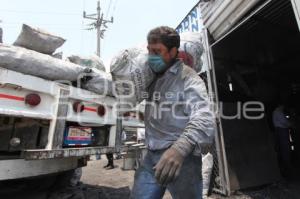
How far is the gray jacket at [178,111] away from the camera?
1.30 m

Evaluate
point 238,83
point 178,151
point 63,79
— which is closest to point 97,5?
point 238,83

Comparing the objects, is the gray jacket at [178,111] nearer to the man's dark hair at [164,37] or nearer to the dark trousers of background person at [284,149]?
the man's dark hair at [164,37]

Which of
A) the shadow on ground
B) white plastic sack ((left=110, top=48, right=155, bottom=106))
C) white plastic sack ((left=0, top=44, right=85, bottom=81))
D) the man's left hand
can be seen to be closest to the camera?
the man's left hand

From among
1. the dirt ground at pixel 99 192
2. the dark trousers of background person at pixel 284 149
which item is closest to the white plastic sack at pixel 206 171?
the dirt ground at pixel 99 192

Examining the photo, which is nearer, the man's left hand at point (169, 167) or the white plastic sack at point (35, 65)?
the man's left hand at point (169, 167)

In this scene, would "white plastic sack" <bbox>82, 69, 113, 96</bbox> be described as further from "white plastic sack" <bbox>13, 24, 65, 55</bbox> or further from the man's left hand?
the man's left hand

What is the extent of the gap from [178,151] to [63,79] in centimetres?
161

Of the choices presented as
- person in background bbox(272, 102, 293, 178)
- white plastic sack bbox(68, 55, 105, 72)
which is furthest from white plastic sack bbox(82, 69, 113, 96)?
person in background bbox(272, 102, 293, 178)

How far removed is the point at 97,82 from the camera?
8.43 ft

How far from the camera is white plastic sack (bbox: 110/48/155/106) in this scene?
177cm

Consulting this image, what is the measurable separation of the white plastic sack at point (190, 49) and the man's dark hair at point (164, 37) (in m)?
0.47

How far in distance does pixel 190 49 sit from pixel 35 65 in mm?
1431

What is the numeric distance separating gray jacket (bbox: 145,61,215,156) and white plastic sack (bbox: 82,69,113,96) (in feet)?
3.13

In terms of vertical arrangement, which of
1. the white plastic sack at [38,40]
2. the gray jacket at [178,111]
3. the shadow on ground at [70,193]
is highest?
the white plastic sack at [38,40]
